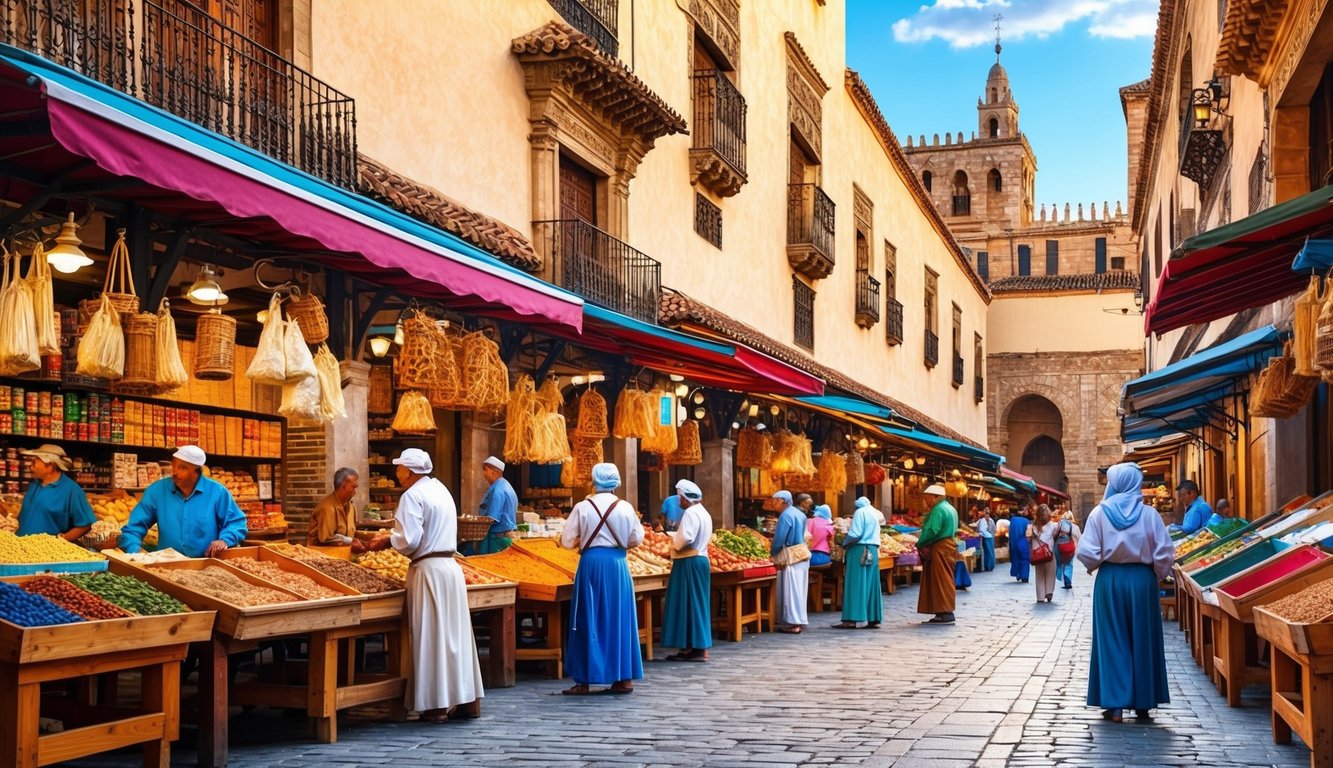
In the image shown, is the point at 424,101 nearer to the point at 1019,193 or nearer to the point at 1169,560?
the point at 1169,560

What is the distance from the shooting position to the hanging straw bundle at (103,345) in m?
7.06

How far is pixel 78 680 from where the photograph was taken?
23.2 ft

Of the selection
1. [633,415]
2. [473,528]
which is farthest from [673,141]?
[473,528]

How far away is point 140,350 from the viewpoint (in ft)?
24.3

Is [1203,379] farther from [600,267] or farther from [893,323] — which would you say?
[893,323]

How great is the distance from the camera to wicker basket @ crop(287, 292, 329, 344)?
28.6ft

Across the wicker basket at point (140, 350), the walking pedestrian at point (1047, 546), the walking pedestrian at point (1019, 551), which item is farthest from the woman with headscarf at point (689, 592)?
the walking pedestrian at point (1019, 551)

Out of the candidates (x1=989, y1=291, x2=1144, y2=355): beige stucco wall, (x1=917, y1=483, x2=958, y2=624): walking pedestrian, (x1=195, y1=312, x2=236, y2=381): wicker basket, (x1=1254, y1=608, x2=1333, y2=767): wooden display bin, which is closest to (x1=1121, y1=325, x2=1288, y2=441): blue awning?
(x1=917, y1=483, x2=958, y2=624): walking pedestrian

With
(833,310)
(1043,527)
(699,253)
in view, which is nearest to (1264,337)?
(699,253)

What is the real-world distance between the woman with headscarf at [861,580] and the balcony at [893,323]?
16251 mm

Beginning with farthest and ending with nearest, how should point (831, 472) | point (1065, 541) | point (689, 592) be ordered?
point (1065, 541) → point (831, 472) → point (689, 592)

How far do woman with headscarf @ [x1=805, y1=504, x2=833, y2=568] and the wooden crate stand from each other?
10.0 meters

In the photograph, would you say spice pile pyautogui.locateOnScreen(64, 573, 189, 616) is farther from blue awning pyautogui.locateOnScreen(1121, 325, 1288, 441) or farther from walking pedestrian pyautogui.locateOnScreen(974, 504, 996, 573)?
walking pedestrian pyautogui.locateOnScreen(974, 504, 996, 573)

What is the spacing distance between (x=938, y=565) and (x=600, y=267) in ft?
16.3
